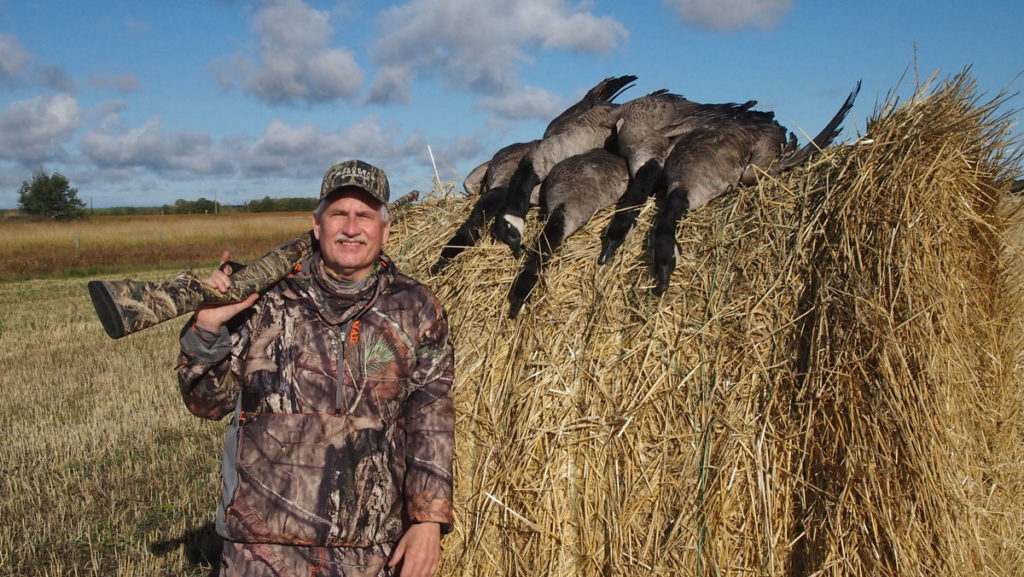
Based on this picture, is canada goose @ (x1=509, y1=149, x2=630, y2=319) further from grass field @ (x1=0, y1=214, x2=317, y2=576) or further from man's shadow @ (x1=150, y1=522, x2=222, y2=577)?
grass field @ (x1=0, y1=214, x2=317, y2=576)

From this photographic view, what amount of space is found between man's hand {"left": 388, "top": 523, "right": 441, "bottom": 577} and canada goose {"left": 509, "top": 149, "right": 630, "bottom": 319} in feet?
3.45

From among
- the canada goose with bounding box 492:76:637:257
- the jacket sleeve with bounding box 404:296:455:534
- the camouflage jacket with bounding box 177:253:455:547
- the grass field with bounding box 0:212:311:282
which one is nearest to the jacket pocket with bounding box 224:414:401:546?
the camouflage jacket with bounding box 177:253:455:547

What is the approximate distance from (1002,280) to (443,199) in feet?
10.4

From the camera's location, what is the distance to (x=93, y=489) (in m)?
5.29

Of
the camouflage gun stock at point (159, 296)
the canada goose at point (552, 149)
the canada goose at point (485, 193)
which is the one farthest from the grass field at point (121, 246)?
the camouflage gun stock at point (159, 296)

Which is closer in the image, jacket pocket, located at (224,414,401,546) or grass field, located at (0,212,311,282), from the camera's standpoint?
jacket pocket, located at (224,414,401,546)

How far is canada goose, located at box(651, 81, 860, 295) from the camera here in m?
3.26

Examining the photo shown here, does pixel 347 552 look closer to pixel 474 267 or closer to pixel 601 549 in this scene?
pixel 601 549

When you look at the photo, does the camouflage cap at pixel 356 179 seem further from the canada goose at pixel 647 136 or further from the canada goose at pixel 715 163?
the canada goose at pixel 715 163

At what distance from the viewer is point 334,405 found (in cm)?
268

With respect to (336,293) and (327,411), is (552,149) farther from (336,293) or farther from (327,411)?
(327,411)

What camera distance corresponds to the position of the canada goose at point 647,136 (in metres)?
3.40

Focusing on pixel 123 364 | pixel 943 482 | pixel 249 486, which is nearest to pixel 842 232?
pixel 943 482

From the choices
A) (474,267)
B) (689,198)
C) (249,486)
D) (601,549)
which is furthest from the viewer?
(474,267)
